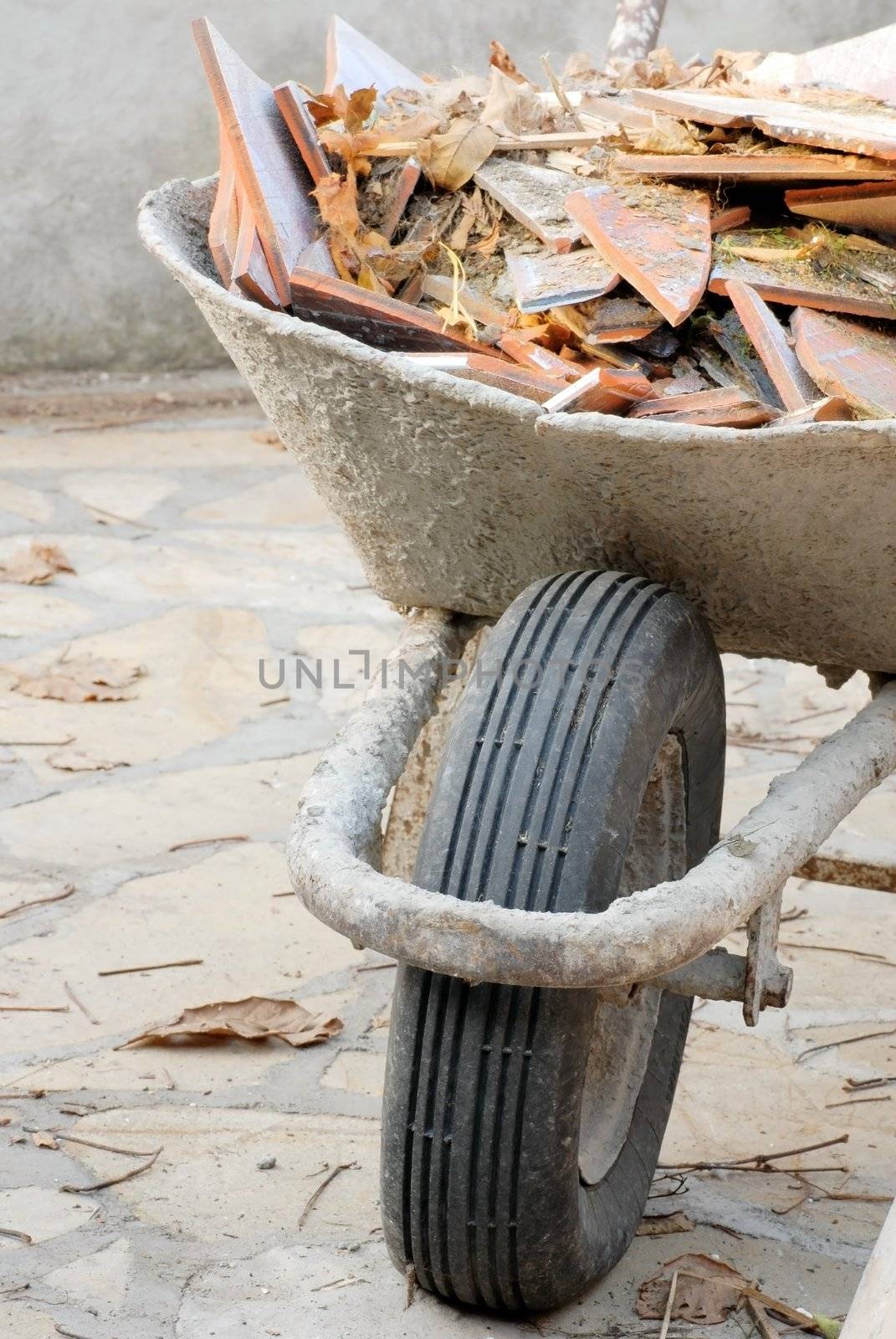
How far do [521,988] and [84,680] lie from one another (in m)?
2.13

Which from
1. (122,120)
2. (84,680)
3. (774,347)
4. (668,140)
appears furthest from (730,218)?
(122,120)

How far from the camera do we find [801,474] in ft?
4.68

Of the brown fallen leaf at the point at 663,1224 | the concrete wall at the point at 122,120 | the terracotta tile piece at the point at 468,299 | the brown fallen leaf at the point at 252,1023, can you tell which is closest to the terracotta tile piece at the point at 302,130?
the terracotta tile piece at the point at 468,299

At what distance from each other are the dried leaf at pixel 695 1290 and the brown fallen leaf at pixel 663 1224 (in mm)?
67

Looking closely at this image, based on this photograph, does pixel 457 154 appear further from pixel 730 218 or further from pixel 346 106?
pixel 730 218

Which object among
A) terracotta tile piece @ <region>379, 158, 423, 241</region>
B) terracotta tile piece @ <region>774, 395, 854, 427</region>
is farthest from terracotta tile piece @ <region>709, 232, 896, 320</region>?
terracotta tile piece @ <region>379, 158, 423, 241</region>

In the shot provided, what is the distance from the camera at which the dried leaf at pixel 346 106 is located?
2033 millimetres

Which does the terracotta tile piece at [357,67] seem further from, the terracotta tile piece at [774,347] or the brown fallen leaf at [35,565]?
the brown fallen leaf at [35,565]

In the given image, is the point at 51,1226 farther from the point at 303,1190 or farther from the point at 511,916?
the point at 511,916

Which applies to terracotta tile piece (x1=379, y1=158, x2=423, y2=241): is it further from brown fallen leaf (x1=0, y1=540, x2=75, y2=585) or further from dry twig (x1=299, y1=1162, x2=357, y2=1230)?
brown fallen leaf (x1=0, y1=540, x2=75, y2=585)

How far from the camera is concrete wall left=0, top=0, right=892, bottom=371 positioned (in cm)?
520

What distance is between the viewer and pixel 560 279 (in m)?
1.79

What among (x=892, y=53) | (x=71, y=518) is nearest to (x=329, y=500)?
(x=892, y=53)

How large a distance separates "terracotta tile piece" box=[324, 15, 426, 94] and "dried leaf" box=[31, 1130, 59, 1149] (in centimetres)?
152
